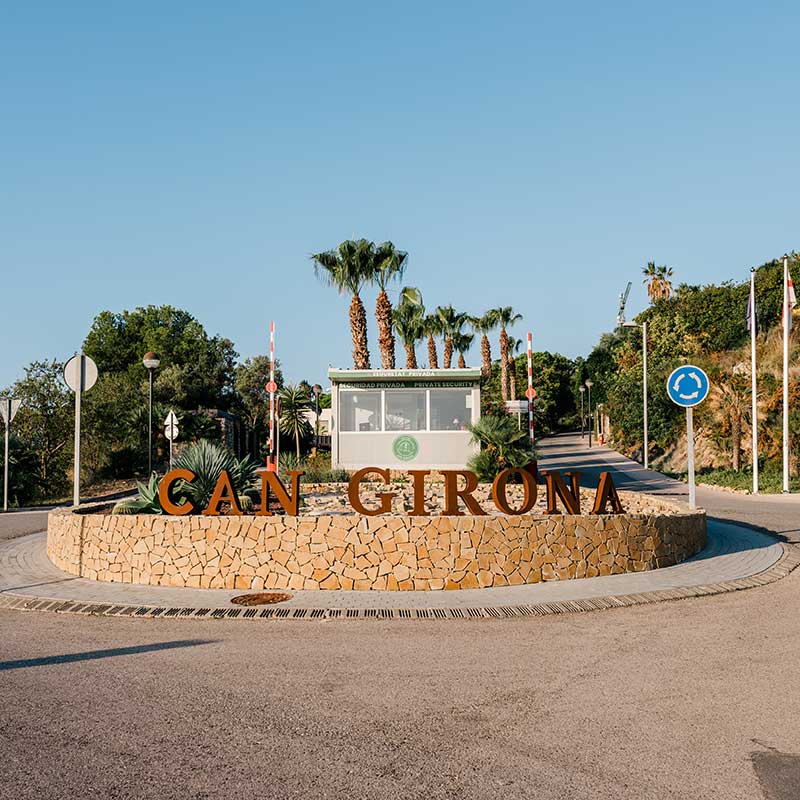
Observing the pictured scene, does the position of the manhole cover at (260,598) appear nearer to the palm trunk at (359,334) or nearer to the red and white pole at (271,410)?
the red and white pole at (271,410)

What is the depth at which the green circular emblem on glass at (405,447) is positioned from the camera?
977 inches

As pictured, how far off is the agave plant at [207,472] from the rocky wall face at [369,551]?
2.38m

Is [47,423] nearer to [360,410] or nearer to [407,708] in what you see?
[360,410]

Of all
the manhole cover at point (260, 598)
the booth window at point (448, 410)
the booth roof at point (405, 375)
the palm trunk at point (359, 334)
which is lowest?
the manhole cover at point (260, 598)

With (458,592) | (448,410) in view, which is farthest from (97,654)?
(448,410)

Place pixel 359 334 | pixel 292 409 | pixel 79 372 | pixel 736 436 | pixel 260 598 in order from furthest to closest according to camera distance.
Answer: pixel 292 409, pixel 359 334, pixel 736 436, pixel 79 372, pixel 260 598

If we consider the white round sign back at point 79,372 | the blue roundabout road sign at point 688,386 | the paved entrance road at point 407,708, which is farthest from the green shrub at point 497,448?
the paved entrance road at point 407,708

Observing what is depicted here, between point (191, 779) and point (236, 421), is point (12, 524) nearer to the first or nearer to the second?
point (191, 779)

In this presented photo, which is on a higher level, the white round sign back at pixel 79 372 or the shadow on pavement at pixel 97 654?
the white round sign back at pixel 79 372

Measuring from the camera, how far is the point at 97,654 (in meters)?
6.86

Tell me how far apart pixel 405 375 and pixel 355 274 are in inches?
524

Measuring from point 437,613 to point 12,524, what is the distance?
45.9ft

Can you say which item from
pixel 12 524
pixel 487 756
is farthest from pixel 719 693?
pixel 12 524

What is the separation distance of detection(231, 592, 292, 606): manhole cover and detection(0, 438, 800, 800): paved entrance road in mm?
857
